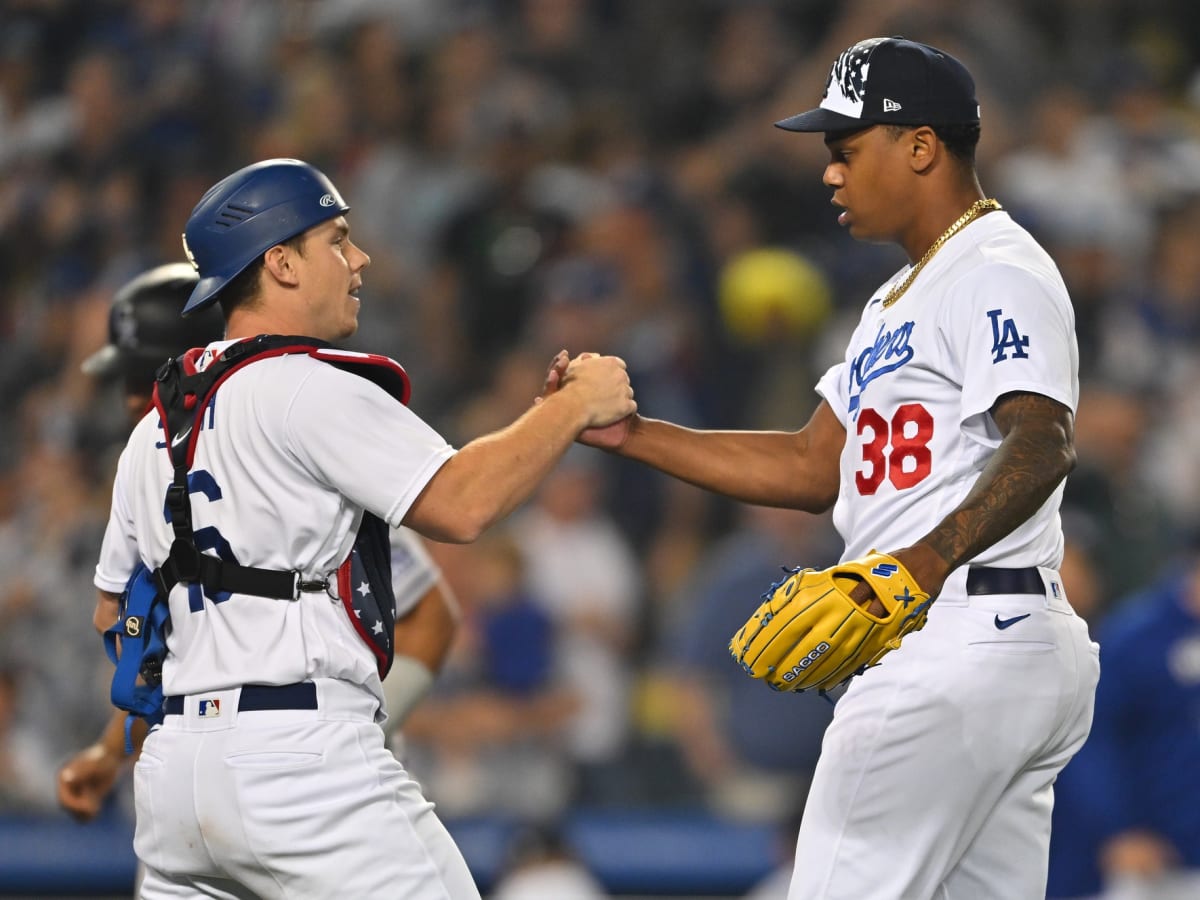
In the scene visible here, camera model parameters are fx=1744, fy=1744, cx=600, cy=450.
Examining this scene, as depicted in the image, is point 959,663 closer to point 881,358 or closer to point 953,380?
A: point 953,380

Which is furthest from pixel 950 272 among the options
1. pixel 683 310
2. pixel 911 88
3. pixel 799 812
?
pixel 683 310

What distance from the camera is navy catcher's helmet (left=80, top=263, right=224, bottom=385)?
468 centimetres

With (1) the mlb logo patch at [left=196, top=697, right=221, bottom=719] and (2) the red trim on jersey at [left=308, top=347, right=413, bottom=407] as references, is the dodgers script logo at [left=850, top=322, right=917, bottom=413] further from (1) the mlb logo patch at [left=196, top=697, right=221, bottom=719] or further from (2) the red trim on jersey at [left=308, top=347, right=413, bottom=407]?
(1) the mlb logo patch at [left=196, top=697, right=221, bottom=719]

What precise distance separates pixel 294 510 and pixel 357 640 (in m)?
0.30

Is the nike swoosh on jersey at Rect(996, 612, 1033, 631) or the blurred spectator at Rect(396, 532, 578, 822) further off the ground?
the nike swoosh on jersey at Rect(996, 612, 1033, 631)

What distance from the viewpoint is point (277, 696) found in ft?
11.2

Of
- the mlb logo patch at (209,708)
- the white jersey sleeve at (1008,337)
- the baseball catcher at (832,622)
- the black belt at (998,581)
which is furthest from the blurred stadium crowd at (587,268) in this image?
the baseball catcher at (832,622)

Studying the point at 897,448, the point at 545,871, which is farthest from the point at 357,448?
the point at 545,871

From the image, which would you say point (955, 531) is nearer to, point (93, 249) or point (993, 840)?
point (993, 840)

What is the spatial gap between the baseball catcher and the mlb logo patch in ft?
3.43

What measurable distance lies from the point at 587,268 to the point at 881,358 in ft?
17.5

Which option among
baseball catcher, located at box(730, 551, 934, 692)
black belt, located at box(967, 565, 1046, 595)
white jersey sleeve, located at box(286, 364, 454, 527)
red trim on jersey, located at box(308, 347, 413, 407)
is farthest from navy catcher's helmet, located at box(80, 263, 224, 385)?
black belt, located at box(967, 565, 1046, 595)

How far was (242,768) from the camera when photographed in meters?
3.36

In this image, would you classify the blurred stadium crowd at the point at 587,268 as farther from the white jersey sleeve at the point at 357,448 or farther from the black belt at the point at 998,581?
the white jersey sleeve at the point at 357,448
